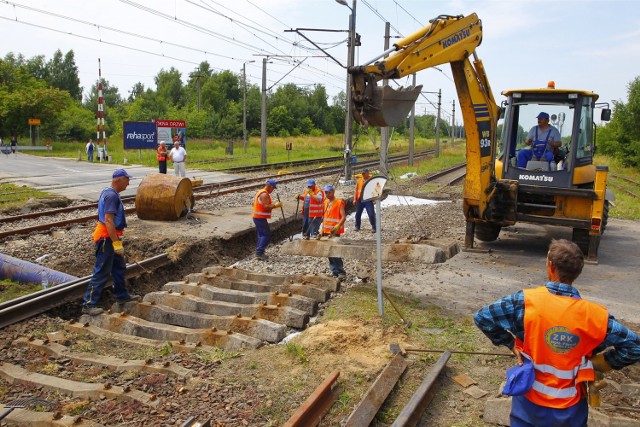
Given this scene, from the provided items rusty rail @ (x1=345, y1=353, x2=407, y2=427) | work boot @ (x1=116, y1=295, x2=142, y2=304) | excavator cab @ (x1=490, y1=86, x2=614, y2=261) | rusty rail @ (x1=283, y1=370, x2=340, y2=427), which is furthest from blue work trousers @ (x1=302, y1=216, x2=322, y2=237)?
rusty rail @ (x1=283, y1=370, x2=340, y2=427)

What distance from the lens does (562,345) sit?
299 cm

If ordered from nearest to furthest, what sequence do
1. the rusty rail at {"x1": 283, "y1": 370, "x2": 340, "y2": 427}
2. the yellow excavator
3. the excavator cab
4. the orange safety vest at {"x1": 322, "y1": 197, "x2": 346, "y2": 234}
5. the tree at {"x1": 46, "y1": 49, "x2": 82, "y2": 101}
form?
the rusty rail at {"x1": 283, "y1": 370, "x2": 340, "y2": 427}, the orange safety vest at {"x1": 322, "y1": 197, "x2": 346, "y2": 234}, the yellow excavator, the excavator cab, the tree at {"x1": 46, "y1": 49, "x2": 82, "y2": 101}

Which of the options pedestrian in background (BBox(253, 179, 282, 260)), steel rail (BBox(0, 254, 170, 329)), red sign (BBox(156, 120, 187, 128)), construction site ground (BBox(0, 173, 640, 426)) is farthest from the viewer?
red sign (BBox(156, 120, 187, 128))

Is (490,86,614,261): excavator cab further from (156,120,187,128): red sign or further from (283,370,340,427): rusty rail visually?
(156,120,187,128): red sign

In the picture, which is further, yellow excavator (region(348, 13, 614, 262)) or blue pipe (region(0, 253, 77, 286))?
yellow excavator (region(348, 13, 614, 262))

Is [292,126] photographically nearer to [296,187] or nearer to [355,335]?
[296,187]

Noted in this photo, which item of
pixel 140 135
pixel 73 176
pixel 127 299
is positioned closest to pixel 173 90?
pixel 140 135

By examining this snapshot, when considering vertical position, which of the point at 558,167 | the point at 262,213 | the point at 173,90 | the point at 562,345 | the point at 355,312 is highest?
the point at 173,90

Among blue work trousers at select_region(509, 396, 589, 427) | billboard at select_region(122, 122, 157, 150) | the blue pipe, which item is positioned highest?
billboard at select_region(122, 122, 157, 150)

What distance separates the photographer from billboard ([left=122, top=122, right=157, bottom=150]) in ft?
104

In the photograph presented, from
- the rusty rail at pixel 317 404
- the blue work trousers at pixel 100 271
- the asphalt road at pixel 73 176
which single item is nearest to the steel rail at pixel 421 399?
the rusty rail at pixel 317 404

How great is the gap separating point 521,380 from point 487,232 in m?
9.44

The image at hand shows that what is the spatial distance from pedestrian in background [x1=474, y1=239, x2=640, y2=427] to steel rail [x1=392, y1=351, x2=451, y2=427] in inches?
56.8

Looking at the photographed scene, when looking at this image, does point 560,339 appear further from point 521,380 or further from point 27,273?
point 27,273
